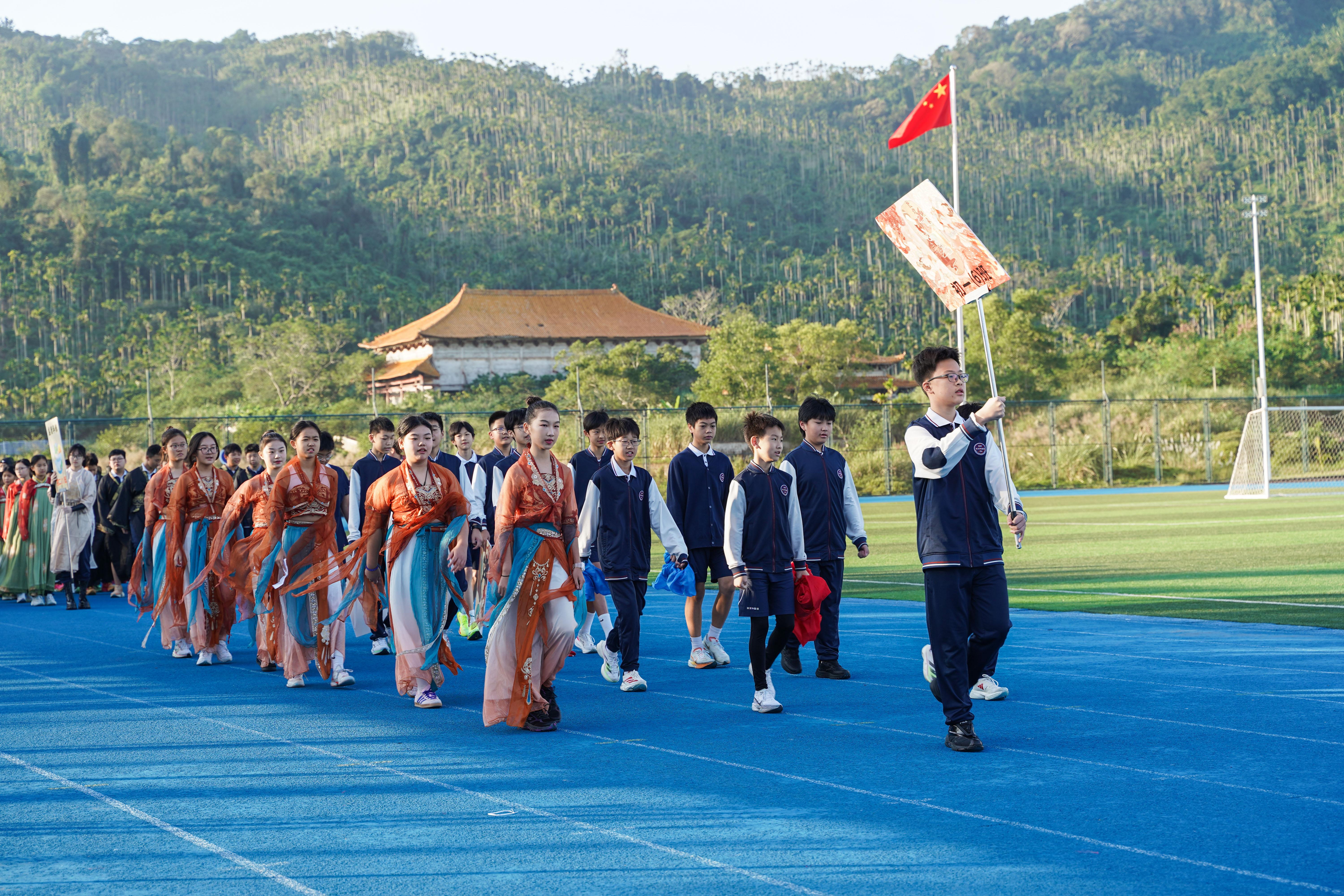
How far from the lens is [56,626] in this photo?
13570mm

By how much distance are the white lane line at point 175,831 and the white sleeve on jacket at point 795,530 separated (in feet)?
13.1

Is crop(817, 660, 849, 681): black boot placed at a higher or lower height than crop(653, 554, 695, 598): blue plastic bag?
lower

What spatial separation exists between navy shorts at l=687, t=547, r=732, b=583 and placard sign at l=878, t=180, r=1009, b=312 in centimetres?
237

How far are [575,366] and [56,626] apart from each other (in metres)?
39.2

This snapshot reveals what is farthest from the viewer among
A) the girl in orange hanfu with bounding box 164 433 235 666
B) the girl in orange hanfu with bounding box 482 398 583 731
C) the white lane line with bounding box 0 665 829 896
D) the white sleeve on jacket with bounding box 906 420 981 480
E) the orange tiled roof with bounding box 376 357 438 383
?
the orange tiled roof with bounding box 376 357 438 383

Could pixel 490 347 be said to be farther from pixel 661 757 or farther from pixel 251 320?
pixel 661 757

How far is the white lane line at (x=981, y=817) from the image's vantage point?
418cm

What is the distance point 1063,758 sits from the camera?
19.7ft

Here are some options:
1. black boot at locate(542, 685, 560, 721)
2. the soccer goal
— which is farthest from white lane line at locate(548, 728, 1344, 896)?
the soccer goal

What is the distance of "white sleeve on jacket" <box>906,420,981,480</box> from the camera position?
5906 mm

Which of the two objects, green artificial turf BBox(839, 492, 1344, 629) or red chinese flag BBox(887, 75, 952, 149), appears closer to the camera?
green artificial turf BBox(839, 492, 1344, 629)

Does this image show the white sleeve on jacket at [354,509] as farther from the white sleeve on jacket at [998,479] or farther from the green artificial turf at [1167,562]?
the green artificial turf at [1167,562]

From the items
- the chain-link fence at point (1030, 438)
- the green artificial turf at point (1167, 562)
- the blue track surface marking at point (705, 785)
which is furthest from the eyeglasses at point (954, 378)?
the chain-link fence at point (1030, 438)

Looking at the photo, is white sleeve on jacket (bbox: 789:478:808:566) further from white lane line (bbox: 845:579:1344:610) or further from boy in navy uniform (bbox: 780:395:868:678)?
white lane line (bbox: 845:579:1344:610)
